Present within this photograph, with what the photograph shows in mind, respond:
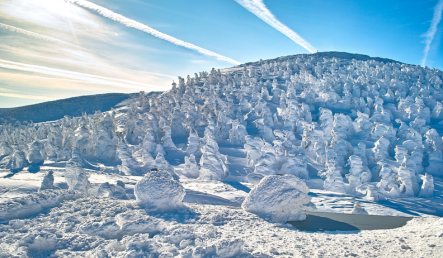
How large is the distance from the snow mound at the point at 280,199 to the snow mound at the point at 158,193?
202cm

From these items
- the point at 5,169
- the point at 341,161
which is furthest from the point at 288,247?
the point at 5,169

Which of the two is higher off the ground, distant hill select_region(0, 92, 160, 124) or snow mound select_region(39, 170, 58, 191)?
distant hill select_region(0, 92, 160, 124)

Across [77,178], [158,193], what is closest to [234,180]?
[158,193]

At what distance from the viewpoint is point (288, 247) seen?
4.55m

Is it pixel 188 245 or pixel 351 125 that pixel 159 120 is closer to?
pixel 351 125

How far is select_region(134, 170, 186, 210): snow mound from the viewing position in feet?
20.1

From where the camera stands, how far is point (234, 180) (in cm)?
1335

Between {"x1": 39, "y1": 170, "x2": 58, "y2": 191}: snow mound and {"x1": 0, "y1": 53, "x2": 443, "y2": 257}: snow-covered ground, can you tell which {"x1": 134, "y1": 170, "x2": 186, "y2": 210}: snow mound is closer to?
{"x1": 0, "y1": 53, "x2": 443, "y2": 257}: snow-covered ground

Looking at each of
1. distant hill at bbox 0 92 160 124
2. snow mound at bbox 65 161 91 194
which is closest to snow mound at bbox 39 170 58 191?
snow mound at bbox 65 161 91 194

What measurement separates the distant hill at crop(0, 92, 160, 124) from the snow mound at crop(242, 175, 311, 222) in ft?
161

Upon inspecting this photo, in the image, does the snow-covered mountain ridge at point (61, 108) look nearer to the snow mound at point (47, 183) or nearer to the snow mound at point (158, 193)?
the snow mound at point (47, 183)

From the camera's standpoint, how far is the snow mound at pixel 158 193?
20.1 ft

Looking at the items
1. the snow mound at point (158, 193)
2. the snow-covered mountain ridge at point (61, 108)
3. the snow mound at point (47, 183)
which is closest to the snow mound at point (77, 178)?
the snow mound at point (47, 183)

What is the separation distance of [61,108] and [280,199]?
5665 centimetres
